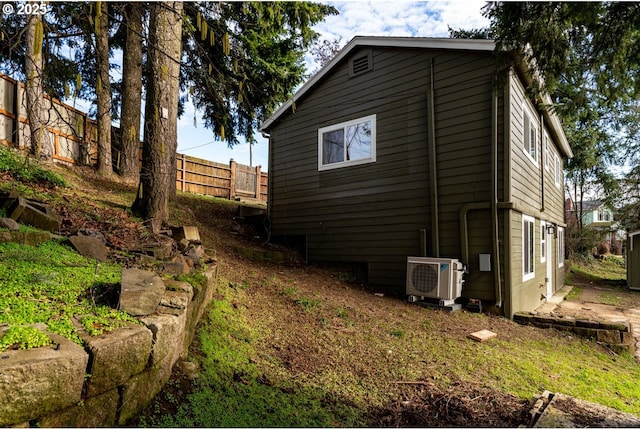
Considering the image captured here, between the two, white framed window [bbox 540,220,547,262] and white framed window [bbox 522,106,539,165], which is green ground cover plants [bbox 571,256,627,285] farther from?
white framed window [bbox 522,106,539,165]

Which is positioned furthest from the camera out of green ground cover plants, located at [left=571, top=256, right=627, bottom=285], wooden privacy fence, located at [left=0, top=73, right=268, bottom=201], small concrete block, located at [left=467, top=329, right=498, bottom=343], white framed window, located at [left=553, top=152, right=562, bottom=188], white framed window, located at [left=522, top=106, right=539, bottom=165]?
green ground cover plants, located at [left=571, top=256, right=627, bottom=285]

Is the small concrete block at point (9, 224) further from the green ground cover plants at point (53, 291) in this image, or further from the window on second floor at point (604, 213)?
the window on second floor at point (604, 213)

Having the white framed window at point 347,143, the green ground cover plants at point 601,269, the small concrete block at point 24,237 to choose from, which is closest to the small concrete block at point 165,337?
the small concrete block at point 24,237

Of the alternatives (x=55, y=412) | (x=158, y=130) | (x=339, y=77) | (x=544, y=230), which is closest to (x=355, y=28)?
(x=339, y=77)

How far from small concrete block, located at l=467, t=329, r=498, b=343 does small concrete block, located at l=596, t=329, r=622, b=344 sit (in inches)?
68.8

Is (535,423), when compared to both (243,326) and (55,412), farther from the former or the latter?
(55,412)

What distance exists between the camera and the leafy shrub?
600 cm

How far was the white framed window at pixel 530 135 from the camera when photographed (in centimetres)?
736

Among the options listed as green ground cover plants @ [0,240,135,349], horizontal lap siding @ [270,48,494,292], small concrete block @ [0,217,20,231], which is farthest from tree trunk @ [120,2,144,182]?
green ground cover plants @ [0,240,135,349]

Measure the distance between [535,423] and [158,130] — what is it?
5.94 m

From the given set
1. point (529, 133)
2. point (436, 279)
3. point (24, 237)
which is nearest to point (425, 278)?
point (436, 279)

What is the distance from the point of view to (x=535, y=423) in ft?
8.54

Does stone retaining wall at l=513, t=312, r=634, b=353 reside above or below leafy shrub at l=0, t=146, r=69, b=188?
below

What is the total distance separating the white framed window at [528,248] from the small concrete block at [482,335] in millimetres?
2267
